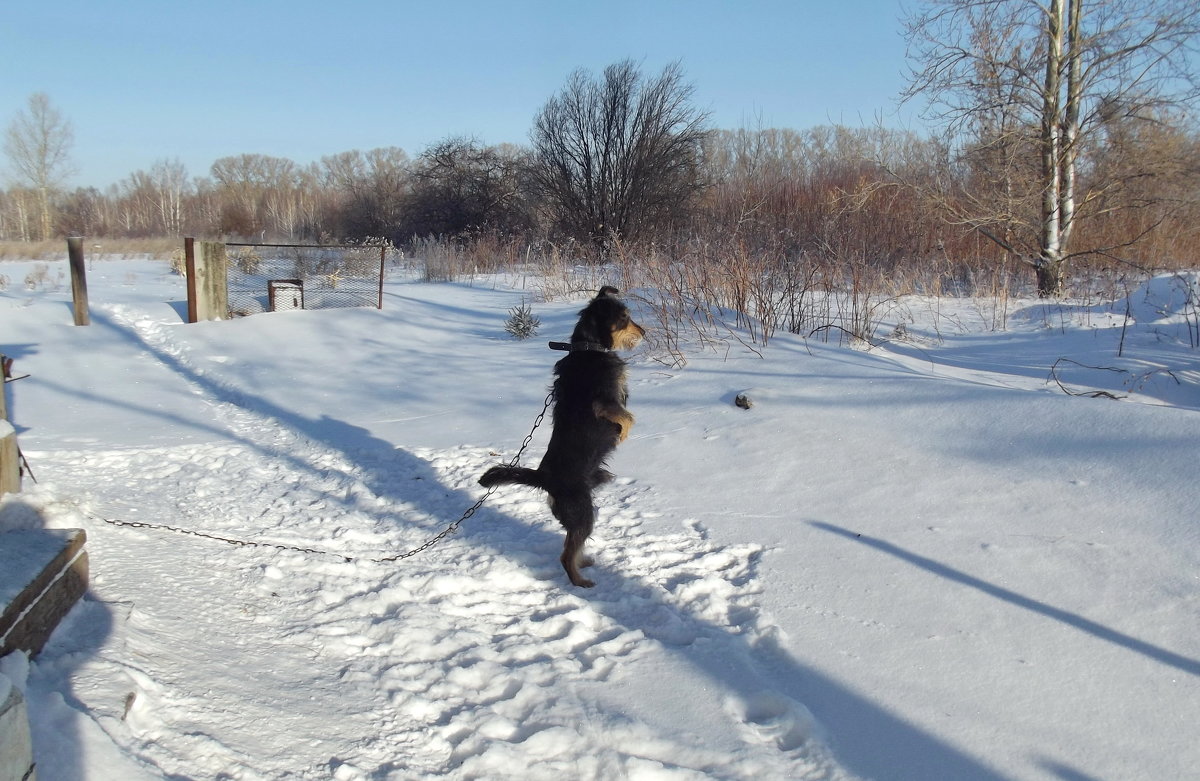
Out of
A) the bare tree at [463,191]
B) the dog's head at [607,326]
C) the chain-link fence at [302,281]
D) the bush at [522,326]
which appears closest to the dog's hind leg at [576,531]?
the dog's head at [607,326]

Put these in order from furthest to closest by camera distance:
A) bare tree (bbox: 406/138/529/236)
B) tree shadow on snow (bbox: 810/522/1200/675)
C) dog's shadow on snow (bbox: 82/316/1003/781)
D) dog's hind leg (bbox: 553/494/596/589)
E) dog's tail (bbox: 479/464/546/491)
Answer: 1. bare tree (bbox: 406/138/529/236)
2. dog's tail (bbox: 479/464/546/491)
3. dog's hind leg (bbox: 553/494/596/589)
4. tree shadow on snow (bbox: 810/522/1200/675)
5. dog's shadow on snow (bbox: 82/316/1003/781)

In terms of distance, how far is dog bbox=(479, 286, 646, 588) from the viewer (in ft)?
13.0

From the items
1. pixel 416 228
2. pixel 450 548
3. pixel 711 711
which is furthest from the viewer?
pixel 416 228

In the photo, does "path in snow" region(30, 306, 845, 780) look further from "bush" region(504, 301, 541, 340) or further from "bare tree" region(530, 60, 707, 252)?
"bare tree" region(530, 60, 707, 252)

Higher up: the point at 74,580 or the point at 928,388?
the point at 928,388

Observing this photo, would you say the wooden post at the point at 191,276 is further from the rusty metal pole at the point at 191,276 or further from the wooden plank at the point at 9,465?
the wooden plank at the point at 9,465

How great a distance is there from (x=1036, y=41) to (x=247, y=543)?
13856 millimetres

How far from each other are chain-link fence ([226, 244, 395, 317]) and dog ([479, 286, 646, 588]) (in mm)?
10446

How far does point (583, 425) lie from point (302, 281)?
12.5 metres

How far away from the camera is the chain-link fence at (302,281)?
14.2 m

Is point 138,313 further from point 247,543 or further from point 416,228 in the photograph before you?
point 416,228

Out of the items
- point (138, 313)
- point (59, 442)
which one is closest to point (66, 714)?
point (59, 442)

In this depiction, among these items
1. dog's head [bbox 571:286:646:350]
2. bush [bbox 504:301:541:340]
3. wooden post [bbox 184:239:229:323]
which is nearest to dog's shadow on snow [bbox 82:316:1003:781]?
dog's head [bbox 571:286:646:350]

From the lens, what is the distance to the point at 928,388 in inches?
233
